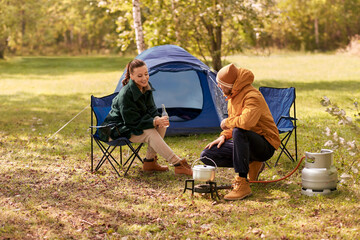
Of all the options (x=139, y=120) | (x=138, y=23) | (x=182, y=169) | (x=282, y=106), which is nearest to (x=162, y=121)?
(x=139, y=120)

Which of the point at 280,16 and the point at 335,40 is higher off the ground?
the point at 280,16

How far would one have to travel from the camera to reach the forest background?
12.2 m

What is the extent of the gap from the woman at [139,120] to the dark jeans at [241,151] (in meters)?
0.61

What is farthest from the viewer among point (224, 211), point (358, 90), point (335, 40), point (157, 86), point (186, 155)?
point (335, 40)

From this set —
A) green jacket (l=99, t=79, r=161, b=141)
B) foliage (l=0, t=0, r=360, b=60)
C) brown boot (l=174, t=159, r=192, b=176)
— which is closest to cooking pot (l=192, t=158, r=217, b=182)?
brown boot (l=174, t=159, r=192, b=176)

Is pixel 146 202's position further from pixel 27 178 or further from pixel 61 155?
pixel 61 155

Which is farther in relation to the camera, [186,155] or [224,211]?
[186,155]

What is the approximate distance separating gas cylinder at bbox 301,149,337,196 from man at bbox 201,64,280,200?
37 centimetres

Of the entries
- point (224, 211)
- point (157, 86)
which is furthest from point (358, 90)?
point (224, 211)

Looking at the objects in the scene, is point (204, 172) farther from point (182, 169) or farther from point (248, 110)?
point (182, 169)

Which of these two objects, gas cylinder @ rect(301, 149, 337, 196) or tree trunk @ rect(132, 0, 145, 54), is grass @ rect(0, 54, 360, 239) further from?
tree trunk @ rect(132, 0, 145, 54)

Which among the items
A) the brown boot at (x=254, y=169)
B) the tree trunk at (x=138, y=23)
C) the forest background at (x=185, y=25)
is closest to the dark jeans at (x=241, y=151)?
the brown boot at (x=254, y=169)

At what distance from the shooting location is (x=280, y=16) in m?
13.0

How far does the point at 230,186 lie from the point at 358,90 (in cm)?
884
